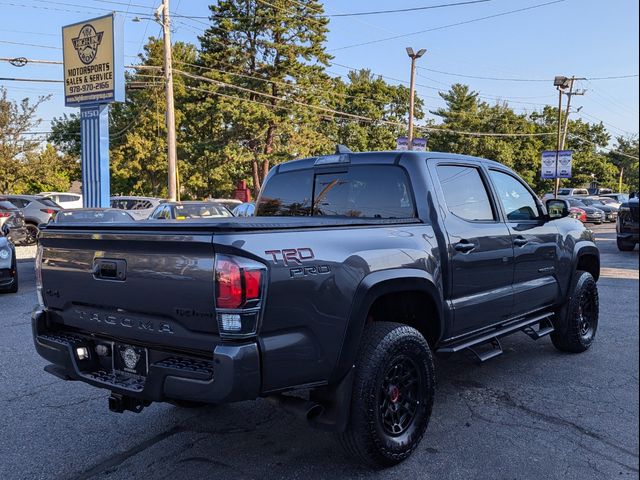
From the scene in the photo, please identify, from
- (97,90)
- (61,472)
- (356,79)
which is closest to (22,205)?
(97,90)

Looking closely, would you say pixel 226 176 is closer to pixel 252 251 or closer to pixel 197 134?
pixel 197 134

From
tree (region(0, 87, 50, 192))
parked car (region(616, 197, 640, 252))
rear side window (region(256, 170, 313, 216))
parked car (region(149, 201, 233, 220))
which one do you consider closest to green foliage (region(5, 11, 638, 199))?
tree (region(0, 87, 50, 192))

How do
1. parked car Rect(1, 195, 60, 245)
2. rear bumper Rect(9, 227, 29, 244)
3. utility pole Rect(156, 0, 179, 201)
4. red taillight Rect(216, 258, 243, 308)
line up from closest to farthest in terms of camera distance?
red taillight Rect(216, 258, 243, 308) < rear bumper Rect(9, 227, 29, 244) < parked car Rect(1, 195, 60, 245) < utility pole Rect(156, 0, 179, 201)

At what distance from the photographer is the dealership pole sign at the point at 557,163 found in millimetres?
34781

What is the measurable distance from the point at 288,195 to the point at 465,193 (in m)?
1.51

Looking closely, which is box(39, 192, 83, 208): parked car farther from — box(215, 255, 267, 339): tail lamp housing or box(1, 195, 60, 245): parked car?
box(215, 255, 267, 339): tail lamp housing

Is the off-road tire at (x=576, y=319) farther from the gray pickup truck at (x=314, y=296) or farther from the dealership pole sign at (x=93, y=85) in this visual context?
the dealership pole sign at (x=93, y=85)

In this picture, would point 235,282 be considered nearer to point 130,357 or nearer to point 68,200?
point 130,357

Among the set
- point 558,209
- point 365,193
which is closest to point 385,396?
point 365,193

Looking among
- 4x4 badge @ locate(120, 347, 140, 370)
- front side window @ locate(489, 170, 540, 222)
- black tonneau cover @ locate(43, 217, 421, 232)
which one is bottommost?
4x4 badge @ locate(120, 347, 140, 370)

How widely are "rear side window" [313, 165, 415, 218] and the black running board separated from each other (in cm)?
104

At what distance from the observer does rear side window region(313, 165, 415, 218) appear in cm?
415

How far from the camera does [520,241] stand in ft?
15.5

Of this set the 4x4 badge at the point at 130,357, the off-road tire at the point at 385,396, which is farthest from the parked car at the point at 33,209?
the off-road tire at the point at 385,396
